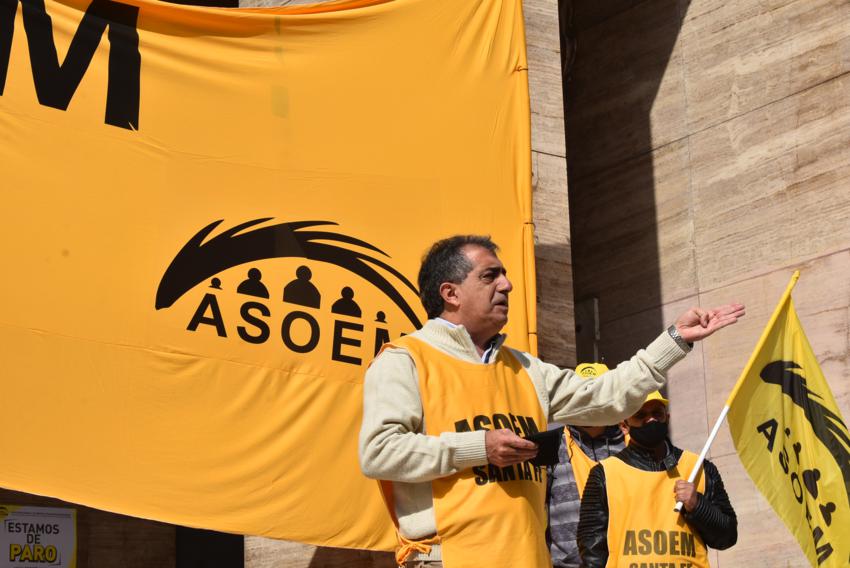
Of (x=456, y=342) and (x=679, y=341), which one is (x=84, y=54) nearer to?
(x=456, y=342)

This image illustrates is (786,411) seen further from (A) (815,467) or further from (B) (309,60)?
(B) (309,60)

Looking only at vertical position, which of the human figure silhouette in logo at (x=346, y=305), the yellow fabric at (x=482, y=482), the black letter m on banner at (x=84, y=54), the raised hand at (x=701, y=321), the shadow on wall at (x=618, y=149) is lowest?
the yellow fabric at (x=482, y=482)

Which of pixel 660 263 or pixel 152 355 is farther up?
pixel 660 263

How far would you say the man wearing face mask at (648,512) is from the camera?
5.90 metres

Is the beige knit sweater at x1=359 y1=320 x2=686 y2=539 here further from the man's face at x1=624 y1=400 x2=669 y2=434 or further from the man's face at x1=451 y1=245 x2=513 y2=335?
the man's face at x1=624 y1=400 x2=669 y2=434

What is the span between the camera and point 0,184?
6.05 meters

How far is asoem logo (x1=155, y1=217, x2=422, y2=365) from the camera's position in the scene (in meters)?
6.40

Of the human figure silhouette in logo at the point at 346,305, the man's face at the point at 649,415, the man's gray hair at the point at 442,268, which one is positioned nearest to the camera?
the man's gray hair at the point at 442,268

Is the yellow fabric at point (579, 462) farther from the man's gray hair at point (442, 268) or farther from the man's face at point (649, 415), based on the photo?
the man's gray hair at point (442, 268)

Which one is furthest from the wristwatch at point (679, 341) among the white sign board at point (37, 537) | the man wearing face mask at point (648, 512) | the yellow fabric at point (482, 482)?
the white sign board at point (37, 537)

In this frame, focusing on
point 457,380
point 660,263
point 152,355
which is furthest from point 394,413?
point 660,263

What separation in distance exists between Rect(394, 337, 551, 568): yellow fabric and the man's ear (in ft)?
0.55

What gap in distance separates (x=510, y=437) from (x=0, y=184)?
2.68 metres

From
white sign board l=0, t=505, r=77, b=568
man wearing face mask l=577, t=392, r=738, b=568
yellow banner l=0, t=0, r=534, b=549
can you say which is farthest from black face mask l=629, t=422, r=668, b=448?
white sign board l=0, t=505, r=77, b=568
